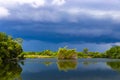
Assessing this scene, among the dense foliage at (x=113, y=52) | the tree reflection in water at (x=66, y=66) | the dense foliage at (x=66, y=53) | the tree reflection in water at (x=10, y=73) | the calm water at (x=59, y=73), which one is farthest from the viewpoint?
the dense foliage at (x=113, y=52)

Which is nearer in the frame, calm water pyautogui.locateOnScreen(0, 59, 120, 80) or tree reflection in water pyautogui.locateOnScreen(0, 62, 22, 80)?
tree reflection in water pyautogui.locateOnScreen(0, 62, 22, 80)

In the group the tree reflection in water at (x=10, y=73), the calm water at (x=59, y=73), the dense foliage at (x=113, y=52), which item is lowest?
the calm water at (x=59, y=73)

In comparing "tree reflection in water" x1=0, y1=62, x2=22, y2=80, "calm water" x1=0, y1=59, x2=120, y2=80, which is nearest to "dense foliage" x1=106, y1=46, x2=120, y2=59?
"calm water" x1=0, y1=59, x2=120, y2=80

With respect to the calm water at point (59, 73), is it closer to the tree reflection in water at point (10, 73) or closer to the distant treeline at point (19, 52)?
the tree reflection in water at point (10, 73)

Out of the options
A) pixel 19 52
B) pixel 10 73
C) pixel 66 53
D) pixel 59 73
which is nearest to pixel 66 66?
pixel 59 73

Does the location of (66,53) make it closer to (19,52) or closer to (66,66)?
(19,52)

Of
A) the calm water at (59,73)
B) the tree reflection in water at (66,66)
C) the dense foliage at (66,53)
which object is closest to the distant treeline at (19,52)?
the dense foliage at (66,53)

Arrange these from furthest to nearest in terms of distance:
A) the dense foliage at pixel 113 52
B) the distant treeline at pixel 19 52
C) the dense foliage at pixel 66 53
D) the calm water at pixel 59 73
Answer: the dense foliage at pixel 113 52 → the dense foliage at pixel 66 53 → the distant treeline at pixel 19 52 → the calm water at pixel 59 73

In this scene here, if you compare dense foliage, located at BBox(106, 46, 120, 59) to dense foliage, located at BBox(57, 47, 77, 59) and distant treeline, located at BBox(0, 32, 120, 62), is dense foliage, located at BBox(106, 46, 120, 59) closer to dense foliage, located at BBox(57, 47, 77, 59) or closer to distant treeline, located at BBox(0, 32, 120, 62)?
distant treeline, located at BBox(0, 32, 120, 62)

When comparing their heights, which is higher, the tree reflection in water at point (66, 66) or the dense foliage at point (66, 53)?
the dense foliage at point (66, 53)

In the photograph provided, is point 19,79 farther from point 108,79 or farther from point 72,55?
point 72,55

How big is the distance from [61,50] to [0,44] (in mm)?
60790

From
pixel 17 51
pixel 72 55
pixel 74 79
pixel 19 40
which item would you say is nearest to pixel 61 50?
pixel 72 55

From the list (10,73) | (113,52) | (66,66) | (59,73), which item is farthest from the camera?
(113,52)
